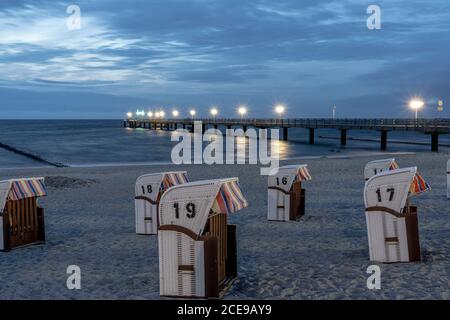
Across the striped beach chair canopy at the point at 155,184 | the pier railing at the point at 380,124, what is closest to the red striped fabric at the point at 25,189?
the striped beach chair canopy at the point at 155,184

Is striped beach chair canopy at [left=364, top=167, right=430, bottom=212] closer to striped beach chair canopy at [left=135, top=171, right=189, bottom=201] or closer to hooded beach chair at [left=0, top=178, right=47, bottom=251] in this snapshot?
striped beach chair canopy at [left=135, top=171, right=189, bottom=201]

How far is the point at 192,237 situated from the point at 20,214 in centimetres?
443

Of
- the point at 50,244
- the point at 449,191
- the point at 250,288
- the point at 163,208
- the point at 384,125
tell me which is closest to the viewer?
the point at 163,208

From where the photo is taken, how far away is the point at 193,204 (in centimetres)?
562

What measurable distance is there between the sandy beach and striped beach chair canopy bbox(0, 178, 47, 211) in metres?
0.94

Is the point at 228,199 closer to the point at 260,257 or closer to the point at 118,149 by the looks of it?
the point at 260,257

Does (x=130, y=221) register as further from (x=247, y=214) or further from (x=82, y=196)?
(x=82, y=196)

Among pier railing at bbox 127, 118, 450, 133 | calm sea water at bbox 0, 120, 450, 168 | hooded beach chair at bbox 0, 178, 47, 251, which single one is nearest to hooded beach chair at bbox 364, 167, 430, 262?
hooded beach chair at bbox 0, 178, 47, 251

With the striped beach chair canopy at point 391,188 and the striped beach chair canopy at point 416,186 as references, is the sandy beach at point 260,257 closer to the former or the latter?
the striped beach chair canopy at point 391,188

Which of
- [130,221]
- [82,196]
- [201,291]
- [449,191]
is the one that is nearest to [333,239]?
[201,291]

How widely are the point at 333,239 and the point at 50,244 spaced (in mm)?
5264

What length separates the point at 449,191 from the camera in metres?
13.7

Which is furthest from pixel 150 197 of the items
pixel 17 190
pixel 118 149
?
pixel 118 149

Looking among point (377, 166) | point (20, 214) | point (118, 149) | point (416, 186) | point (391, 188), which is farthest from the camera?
point (118, 149)
